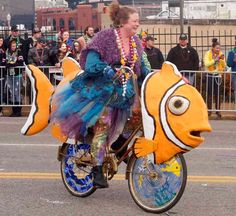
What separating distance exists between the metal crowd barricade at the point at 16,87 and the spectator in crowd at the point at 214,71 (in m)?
3.28

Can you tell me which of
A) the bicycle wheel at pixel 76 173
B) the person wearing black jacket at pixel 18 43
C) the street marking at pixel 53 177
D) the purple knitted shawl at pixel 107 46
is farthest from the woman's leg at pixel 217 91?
the purple knitted shawl at pixel 107 46

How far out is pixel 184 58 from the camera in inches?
595

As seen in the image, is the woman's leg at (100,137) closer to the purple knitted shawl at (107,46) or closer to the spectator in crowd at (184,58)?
the purple knitted shawl at (107,46)

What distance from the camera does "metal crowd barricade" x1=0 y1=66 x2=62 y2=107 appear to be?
597 inches

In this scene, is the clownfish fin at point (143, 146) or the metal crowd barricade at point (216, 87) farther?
the metal crowd barricade at point (216, 87)

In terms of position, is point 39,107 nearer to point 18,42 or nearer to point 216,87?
point 18,42

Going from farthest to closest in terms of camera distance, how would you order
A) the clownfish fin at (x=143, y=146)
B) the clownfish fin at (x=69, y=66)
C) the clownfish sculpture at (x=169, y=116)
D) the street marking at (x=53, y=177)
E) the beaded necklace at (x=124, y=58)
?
the street marking at (x=53, y=177), the clownfish fin at (x=69, y=66), the beaded necklace at (x=124, y=58), the clownfish fin at (x=143, y=146), the clownfish sculpture at (x=169, y=116)

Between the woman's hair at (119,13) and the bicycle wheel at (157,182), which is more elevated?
the woman's hair at (119,13)

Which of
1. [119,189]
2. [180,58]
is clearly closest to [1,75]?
[180,58]

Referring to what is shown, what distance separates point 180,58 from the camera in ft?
49.6

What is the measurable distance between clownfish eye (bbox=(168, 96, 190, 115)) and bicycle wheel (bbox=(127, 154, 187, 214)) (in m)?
0.45

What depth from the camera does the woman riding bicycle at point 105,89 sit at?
21.7 ft

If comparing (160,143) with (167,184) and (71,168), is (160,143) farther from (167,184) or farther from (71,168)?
(71,168)

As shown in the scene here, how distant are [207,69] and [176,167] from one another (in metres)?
9.26
